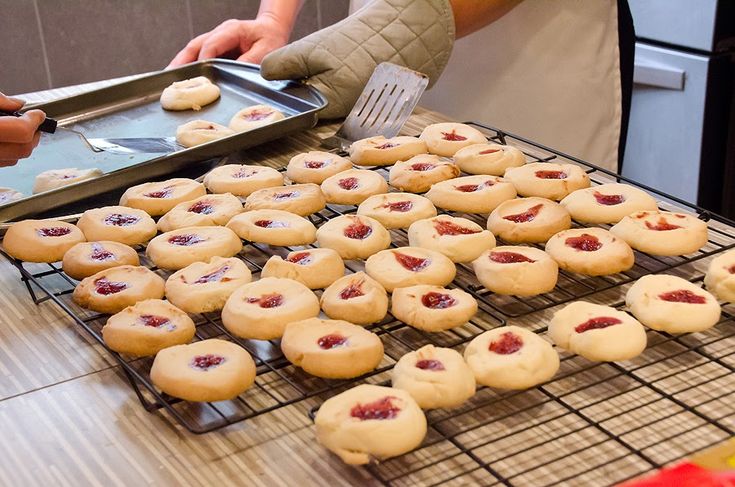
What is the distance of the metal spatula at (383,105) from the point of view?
1.71 meters

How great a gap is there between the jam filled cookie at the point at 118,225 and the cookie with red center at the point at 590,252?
22.3 inches

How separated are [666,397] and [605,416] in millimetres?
67

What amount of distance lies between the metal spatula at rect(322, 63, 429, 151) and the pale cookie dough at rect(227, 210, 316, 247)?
370 mm

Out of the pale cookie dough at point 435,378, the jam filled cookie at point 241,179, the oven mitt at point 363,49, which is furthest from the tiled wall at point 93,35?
the pale cookie dough at point 435,378

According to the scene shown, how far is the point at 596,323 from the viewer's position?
108 centimetres

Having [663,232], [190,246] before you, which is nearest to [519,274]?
[663,232]

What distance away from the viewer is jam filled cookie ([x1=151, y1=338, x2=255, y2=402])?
3.25ft

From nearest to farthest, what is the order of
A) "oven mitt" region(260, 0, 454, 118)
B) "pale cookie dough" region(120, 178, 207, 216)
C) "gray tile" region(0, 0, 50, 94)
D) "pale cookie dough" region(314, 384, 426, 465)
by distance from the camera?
"pale cookie dough" region(314, 384, 426, 465)
"pale cookie dough" region(120, 178, 207, 216)
"oven mitt" region(260, 0, 454, 118)
"gray tile" region(0, 0, 50, 94)

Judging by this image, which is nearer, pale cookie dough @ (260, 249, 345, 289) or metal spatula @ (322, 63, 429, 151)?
pale cookie dough @ (260, 249, 345, 289)

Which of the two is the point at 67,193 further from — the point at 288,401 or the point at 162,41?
the point at 162,41

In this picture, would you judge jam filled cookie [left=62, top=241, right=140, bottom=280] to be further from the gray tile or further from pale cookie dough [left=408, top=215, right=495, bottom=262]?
the gray tile

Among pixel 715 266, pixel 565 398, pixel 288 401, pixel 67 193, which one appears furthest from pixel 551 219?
pixel 67 193

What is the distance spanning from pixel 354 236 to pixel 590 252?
0.31m

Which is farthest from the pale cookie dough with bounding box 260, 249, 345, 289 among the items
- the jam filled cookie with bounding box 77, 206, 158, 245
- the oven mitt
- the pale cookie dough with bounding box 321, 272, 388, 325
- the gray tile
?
the gray tile
